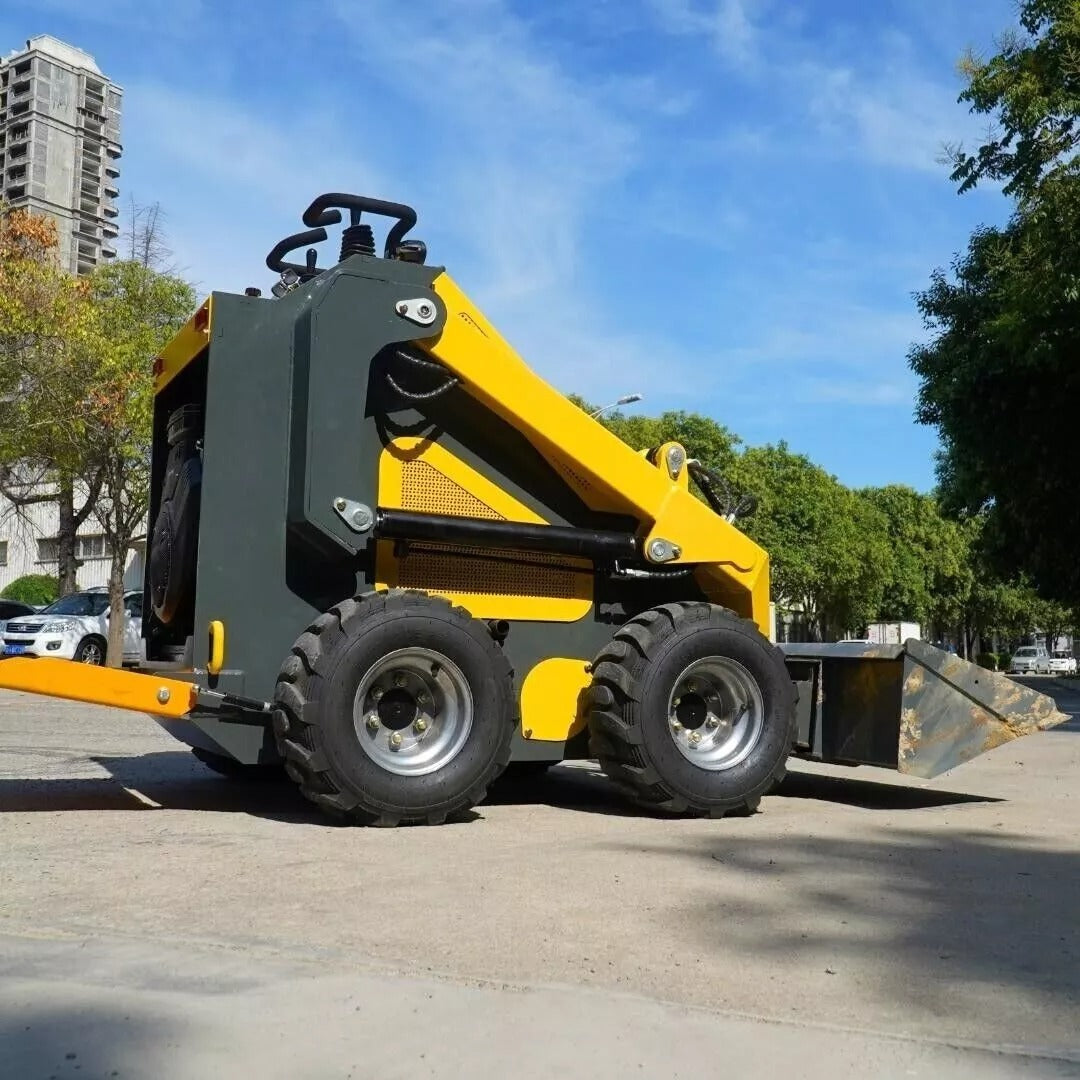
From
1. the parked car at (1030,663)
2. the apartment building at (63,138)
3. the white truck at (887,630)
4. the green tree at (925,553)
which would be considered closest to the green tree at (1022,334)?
the white truck at (887,630)

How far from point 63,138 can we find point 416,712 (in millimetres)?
142431

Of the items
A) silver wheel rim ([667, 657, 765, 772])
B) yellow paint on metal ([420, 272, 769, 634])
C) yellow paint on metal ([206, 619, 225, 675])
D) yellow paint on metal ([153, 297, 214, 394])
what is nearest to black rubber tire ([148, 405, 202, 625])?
yellow paint on metal ([153, 297, 214, 394])

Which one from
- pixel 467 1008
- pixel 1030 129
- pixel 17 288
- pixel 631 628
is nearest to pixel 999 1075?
pixel 467 1008

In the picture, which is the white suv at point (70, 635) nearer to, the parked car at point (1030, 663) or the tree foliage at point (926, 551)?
the tree foliage at point (926, 551)

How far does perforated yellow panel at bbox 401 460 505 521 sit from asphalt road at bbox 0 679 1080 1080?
1641mm

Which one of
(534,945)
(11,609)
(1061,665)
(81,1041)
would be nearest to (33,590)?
(11,609)

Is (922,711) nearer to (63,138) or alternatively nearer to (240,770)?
(240,770)

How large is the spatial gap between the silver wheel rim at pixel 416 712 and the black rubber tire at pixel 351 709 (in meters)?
0.05

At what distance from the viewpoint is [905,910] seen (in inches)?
174

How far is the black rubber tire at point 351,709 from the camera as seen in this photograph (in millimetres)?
5711

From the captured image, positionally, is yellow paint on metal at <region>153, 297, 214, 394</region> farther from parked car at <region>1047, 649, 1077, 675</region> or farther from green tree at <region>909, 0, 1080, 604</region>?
parked car at <region>1047, 649, 1077, 675</region>

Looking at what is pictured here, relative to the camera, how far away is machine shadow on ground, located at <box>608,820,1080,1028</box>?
11.9ft

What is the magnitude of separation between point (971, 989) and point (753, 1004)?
2.19 ft

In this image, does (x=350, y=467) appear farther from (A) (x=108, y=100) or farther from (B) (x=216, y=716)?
(A) (x=108, y=100)
